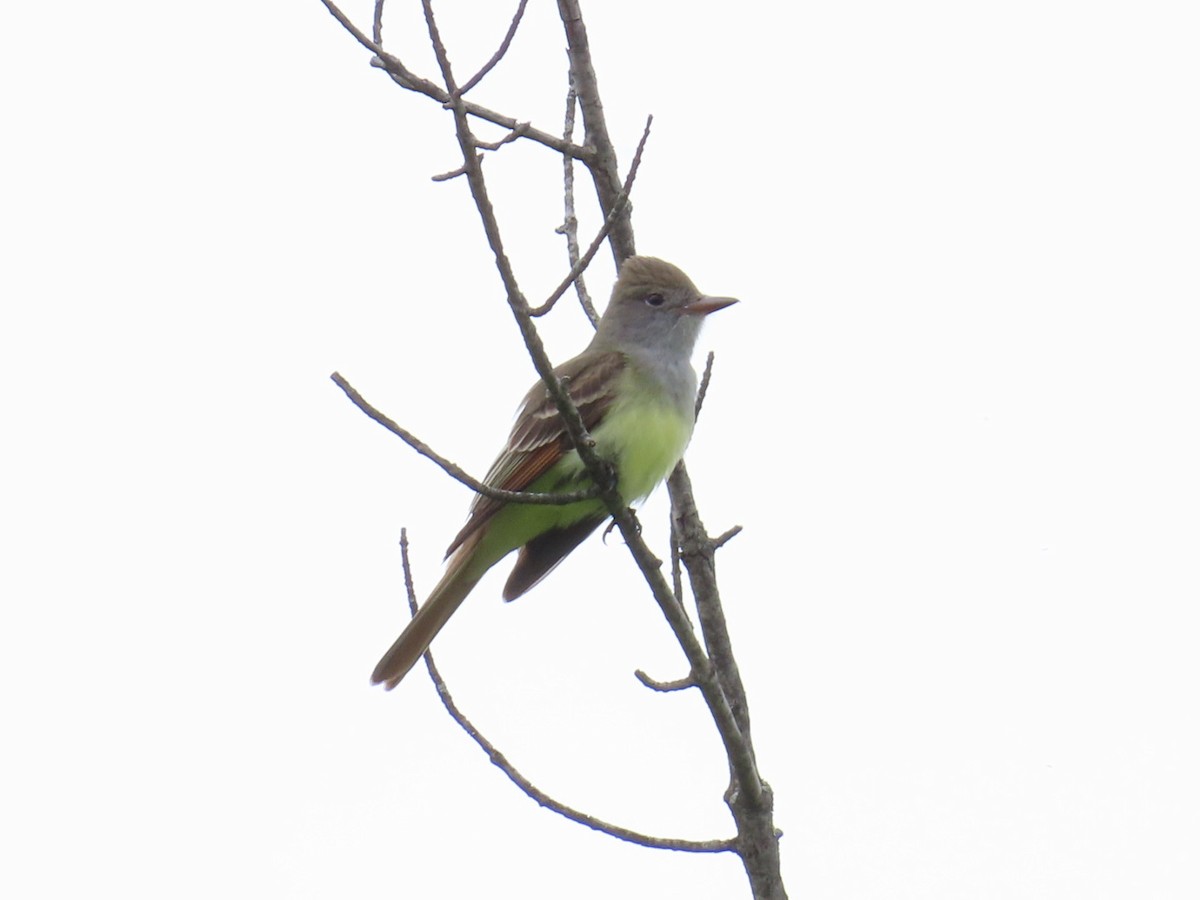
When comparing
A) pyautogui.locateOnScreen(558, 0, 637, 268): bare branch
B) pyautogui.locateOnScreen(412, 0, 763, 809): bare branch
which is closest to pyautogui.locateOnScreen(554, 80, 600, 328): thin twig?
pyautogui.locateOnScreen(558, 0, 637, 268): bare branch

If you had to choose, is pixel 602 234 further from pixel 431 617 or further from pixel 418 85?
pixel 431 617

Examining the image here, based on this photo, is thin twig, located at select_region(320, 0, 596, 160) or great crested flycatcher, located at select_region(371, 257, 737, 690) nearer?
thin twig, located at select_region(320, 0, 596, 160)

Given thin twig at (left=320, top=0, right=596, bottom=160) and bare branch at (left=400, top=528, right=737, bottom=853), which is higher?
thin twig at (left=320, top=0, right=596, bottom=160)

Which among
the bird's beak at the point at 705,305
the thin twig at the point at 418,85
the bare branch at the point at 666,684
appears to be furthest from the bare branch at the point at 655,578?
the bird's beak at the point at 705,305

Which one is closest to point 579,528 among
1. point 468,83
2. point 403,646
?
point 403,646

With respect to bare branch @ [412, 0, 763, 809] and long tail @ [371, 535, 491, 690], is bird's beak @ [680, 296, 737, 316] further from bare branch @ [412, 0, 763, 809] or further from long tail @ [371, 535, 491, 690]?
bare branch @ [412, 0, 763, 809]

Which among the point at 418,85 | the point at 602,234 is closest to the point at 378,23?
the point at 418,85

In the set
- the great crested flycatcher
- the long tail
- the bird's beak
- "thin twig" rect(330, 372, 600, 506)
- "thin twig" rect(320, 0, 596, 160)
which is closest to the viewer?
"thin twig" rect(330, 372, 600, 506)

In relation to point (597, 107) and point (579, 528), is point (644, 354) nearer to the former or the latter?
point (579, 528)
